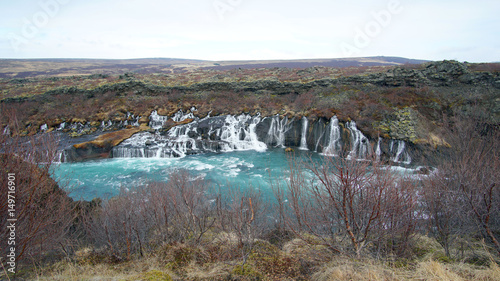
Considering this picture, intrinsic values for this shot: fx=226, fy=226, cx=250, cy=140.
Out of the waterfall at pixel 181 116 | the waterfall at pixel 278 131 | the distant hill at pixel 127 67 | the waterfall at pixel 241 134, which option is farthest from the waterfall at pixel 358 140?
the distant hill at pixel 127 67

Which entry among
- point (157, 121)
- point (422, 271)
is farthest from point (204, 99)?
point (422, 271)

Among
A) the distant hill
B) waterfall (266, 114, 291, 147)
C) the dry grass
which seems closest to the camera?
the dry grass

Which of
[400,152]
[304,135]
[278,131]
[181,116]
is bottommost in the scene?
[400,152]

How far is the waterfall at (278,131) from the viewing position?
92.6 feet

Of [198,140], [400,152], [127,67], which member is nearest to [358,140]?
[400,152]

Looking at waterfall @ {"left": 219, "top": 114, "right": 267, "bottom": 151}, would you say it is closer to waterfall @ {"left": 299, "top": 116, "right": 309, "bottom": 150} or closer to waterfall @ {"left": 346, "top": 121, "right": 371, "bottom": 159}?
waterfall @ {"left": 299, "top": 116, "right": 309, "bottom": 150}

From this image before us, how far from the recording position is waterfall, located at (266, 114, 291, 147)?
1111 inches

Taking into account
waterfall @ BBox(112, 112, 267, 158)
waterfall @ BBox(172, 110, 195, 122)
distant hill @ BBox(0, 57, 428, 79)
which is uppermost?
distant hill @ BBox(0, 57, 428, 79)

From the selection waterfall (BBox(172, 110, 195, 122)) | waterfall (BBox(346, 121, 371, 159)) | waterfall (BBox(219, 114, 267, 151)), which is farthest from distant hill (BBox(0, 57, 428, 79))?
waterfall (BBox(346, 121, 371, 159))

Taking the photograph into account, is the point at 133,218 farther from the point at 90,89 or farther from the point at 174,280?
the point at 90,89

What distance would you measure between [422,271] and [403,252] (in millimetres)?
1446

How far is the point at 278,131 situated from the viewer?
28656 millimetres

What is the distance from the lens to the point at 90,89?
41688 millimetres

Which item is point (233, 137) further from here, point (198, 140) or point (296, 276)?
point (296, 276)
